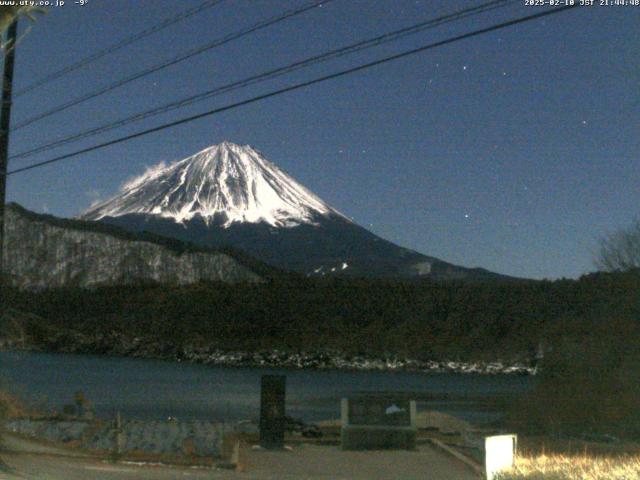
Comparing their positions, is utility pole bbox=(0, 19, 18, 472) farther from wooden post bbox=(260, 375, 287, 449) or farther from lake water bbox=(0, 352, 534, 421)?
lake water bbox=(0, 352, 534, 421)

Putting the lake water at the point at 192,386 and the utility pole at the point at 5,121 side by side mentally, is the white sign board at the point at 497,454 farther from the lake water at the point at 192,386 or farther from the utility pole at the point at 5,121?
the lake water at the point at 192,386

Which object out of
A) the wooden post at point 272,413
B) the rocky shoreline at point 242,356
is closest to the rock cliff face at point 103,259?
the rocky shoreline at point 242,356

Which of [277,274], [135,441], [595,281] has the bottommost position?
[135,441]

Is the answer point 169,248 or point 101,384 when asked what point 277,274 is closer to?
point 169,248

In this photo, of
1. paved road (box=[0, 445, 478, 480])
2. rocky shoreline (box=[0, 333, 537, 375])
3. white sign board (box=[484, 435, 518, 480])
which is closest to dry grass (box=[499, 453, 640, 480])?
white sign board (box=[484, 435, 518, 480])

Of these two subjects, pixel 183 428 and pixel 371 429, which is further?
pixel 183 428

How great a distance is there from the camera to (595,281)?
39.7 metres

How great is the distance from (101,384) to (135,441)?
6716cm

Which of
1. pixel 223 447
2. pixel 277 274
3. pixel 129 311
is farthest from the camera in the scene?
pixel 277 274

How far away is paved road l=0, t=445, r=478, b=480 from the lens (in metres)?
13.5

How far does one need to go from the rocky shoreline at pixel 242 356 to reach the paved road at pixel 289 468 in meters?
101

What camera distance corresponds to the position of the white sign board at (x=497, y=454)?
11.1 meters

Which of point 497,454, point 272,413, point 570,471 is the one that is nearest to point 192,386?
point 272,413

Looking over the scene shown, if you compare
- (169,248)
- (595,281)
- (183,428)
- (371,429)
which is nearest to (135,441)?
(183,428)
